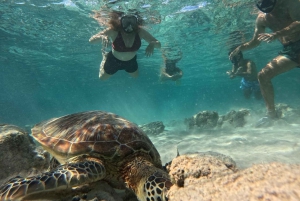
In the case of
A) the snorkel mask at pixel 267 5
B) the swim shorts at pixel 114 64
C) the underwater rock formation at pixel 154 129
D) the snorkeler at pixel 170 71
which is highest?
the snorkel mask at pixel 267 5

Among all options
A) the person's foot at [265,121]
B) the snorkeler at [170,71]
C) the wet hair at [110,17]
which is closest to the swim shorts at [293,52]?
the person's foot at [265,121]

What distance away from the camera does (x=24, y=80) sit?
1411 inches

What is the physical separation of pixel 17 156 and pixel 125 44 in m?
6.84

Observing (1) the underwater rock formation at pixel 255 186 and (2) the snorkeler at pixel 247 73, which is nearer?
(1) the underwater rock formation at pixel 255 186

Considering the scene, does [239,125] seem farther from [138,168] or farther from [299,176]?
[299,176]

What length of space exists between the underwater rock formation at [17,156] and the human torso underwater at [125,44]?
6397 millimetres

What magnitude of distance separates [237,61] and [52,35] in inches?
637

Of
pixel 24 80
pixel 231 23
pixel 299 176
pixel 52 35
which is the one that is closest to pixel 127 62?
pixel 299 176

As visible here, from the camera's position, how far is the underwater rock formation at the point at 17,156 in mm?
2990

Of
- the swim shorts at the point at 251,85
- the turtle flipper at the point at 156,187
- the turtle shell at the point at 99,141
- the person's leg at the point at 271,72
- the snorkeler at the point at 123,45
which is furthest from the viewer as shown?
the swim shorts at the point at 251,85

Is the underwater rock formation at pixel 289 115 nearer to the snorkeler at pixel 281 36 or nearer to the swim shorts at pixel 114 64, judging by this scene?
the snorkeler at pixel 281 36

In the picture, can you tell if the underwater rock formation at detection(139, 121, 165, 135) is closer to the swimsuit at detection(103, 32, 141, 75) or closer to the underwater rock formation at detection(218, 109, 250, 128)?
the underwater rock formation at detection(218, 109, 250, 128)

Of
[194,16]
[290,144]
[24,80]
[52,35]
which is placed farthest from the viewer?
[24,80]

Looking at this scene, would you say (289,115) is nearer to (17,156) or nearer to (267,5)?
(267,5)
